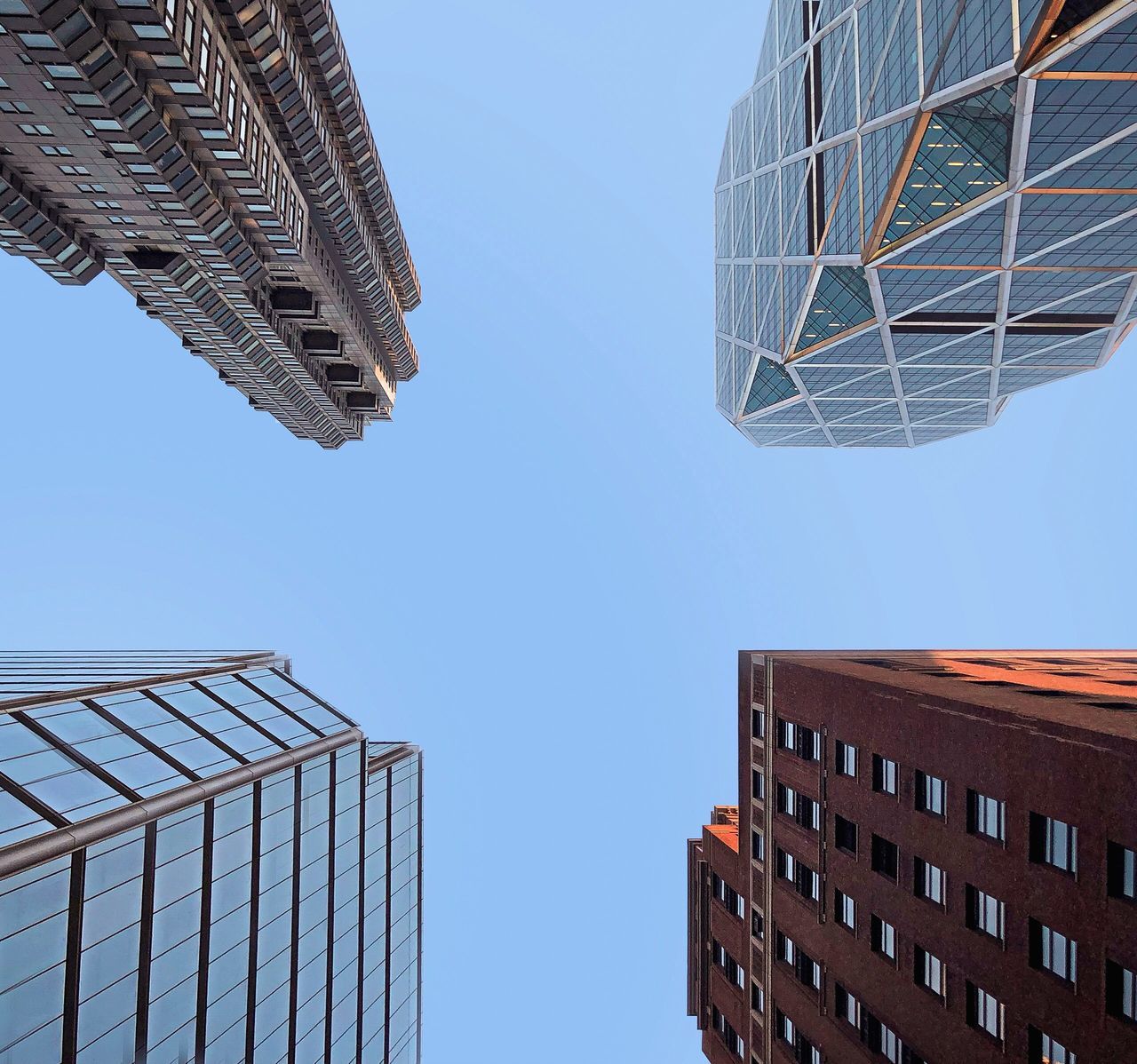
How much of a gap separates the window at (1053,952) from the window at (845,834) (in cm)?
1286

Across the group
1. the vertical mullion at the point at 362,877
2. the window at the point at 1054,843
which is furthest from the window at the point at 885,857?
the vertical mullion at the point at 362,877

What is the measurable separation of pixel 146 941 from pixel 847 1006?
3018cm

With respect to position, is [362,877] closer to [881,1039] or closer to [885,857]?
[881,1039]

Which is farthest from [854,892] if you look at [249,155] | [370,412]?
[370,412]

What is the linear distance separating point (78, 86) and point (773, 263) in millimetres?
71057

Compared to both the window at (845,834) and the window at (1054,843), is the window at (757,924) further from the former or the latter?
the window at (1054,843)

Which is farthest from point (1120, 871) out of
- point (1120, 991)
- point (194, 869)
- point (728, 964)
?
point (728, 964)

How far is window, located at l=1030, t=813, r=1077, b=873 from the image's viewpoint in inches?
915

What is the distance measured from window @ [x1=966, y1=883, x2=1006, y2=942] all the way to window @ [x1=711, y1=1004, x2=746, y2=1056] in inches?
1109

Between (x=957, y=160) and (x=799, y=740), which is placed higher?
(x=957, y=160)

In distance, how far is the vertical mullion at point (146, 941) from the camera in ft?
82.6

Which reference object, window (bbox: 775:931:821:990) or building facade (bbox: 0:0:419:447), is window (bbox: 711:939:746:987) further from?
building facade (bbox: 0:0:419:447)

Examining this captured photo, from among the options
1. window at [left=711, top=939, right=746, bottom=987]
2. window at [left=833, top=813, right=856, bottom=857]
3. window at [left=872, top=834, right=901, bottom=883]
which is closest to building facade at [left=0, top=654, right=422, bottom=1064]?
window at [left=711, top=939, right=746, bottom=987]

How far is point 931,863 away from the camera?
3045 centimetres
